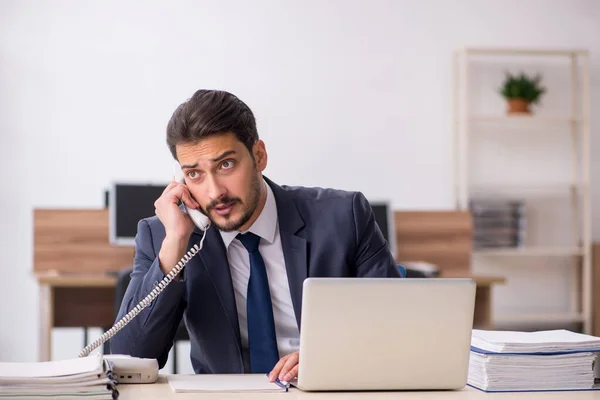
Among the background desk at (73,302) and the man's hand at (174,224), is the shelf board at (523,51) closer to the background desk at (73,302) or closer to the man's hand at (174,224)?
the background desk at (73,302)

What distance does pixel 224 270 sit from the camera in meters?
1.90

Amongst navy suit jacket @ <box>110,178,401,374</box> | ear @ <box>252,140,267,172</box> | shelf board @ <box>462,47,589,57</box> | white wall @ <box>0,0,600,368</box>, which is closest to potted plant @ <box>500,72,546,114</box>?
shelf board @ <box>462,47,589,57</box>

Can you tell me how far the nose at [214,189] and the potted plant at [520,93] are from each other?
369 cm

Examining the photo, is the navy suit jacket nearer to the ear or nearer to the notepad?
the ear

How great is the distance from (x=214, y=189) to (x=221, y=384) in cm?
54

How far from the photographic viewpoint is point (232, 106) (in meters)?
1.93

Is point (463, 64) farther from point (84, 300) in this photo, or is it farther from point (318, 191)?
point (318, 191)

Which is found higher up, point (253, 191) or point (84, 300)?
point (253, 191)

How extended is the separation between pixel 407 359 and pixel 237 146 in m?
0.73

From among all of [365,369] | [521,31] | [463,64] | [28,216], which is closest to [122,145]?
[28,216]

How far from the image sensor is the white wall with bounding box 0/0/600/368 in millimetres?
4902

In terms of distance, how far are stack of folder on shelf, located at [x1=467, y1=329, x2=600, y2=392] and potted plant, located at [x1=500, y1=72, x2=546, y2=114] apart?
384 centimetres

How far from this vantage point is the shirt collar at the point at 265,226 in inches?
77.2

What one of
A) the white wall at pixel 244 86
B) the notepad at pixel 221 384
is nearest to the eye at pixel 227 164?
the notepad at pixel 221 384
